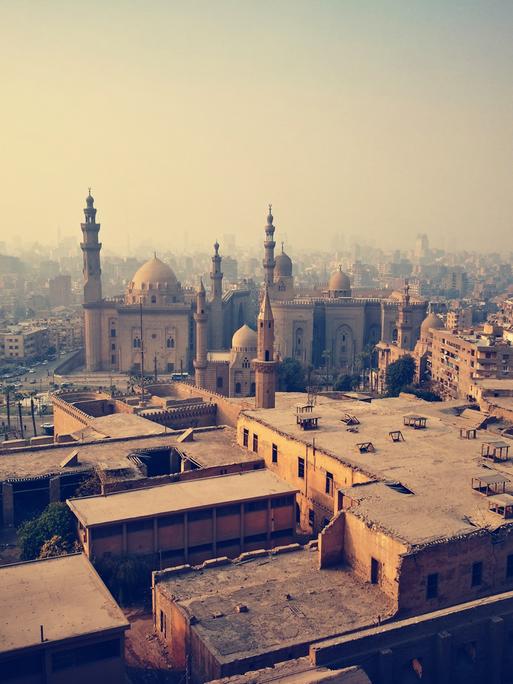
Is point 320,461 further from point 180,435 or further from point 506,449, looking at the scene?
point 180,435

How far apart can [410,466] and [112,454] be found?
1410 cm

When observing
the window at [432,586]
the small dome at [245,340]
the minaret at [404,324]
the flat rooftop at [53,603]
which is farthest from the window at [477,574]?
the minaret at [404,324]

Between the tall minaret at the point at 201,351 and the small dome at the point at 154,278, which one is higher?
the small dome at the point at 154,278

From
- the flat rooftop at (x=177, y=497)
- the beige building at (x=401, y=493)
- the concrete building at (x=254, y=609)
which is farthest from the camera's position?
the flat rooftop at (x=177, y=497)

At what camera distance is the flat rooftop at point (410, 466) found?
856 inches

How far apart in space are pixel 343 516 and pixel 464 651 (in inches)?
204

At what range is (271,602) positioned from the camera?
20.4 meters

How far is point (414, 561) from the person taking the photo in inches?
787

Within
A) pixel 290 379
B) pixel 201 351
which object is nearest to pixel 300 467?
pixel 201 351

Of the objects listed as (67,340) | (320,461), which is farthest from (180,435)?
(67,340)

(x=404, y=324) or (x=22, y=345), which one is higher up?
(x=404, y=324)

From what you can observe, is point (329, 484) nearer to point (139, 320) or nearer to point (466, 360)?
point (466, 360)

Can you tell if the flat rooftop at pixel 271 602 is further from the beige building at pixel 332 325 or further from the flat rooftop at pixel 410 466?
the beige building at pixel 332 325

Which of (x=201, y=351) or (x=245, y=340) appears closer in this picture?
(x=201, y=351)
